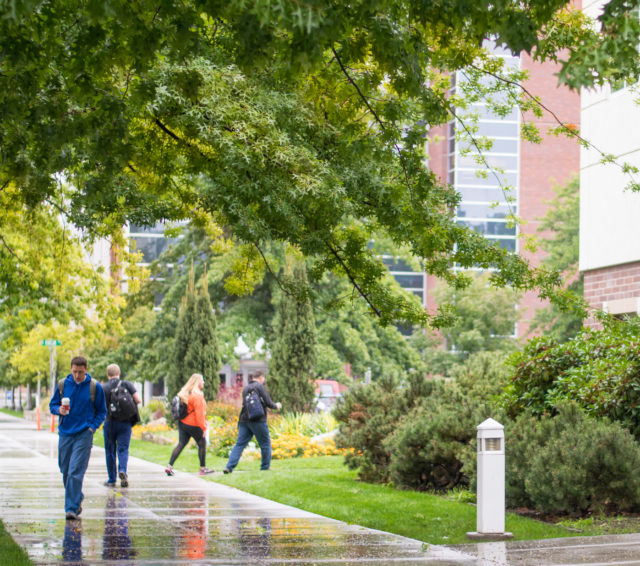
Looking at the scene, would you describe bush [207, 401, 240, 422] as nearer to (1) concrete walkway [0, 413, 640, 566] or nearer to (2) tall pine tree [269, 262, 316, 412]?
(2) tall pine tree [269, 262, 316, 412]

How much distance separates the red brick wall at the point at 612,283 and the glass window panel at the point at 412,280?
77891 millimetres

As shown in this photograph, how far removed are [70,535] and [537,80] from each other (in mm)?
79158

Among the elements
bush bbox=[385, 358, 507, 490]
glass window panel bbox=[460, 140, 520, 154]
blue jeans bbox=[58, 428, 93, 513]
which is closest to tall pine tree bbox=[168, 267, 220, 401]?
bush bbox=[385, 358, 507, 490]

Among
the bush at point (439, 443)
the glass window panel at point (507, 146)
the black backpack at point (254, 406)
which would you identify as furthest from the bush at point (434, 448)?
the glass window panel at point (507, 146)

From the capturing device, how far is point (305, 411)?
2738 cm

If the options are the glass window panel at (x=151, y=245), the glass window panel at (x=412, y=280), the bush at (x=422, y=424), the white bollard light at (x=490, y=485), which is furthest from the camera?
the glass window panel at (x=412, y=280)

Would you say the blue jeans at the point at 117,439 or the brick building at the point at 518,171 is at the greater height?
the brick building at the point at 518,171

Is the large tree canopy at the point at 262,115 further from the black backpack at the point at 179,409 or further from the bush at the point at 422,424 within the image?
the black backpack at the point at 179,409

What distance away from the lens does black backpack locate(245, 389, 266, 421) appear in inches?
661

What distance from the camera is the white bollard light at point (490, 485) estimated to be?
9508 millimetres

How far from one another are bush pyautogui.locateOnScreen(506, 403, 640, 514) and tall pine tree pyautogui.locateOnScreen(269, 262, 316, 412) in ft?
54.7

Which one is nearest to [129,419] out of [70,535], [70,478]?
[70,478]

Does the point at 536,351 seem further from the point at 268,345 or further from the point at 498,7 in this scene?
the point at 268,345

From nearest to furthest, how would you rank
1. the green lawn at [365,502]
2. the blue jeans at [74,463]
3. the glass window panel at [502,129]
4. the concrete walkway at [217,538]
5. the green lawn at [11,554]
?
the green lawn at [11,554] < the concrete walkway at [217,538] < the green lawn at [365,502] < the blue jeans at [74,463] < the glass window panel at [502,129]
